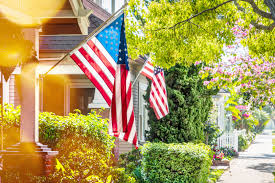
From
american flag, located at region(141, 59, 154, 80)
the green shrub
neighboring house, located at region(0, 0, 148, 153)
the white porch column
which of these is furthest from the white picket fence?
the white porch column

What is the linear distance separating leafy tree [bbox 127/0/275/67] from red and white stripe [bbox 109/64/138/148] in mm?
3222

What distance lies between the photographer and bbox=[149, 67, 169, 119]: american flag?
12402 mm

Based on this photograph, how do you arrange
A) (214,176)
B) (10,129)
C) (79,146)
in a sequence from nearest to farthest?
(10,129) → (79,146) → (214,176)

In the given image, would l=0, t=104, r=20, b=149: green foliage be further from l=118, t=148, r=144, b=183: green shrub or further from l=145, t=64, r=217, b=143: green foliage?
l=145, t=64, r=217, b=143: green foliage

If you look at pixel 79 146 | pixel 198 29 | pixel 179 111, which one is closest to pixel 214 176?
pixel 179 111

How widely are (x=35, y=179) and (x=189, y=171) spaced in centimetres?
599

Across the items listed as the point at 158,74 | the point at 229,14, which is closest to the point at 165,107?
the point at 158,74

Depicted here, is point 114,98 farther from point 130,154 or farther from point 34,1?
point 130,154

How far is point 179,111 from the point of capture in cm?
1455

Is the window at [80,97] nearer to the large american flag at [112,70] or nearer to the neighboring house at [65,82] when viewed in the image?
the neighboring house at [65,82]

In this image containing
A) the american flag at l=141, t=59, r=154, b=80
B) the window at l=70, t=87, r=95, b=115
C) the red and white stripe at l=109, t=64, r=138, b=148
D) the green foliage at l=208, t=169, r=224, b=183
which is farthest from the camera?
the window at l=70, t=87, r=95, b=115

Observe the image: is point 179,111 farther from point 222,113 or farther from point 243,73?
point 222,113

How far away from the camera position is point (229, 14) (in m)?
10.9

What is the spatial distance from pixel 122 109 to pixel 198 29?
4.42m
